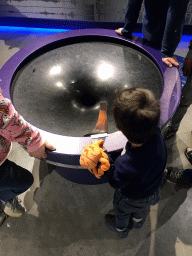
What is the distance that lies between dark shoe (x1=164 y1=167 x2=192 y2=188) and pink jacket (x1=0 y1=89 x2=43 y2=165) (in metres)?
0.94

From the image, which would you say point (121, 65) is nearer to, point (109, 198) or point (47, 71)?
point (47, 71)

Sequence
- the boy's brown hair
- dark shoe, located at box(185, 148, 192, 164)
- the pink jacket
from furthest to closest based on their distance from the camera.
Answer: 1. dark shoe, located at box(185, 148, 192, 164)
2. the pink jacket
3. the boy's brown hair

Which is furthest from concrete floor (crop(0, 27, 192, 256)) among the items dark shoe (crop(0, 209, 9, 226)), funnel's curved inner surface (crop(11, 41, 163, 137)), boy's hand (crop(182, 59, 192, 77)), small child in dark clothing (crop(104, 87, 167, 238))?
boy's hand (crop(182, 59, 192, 77))

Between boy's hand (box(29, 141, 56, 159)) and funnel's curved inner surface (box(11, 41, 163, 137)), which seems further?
funnel's curved inner surface (box(11, 41, 163, 137))

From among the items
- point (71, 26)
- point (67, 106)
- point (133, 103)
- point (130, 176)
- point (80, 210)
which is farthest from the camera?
point (71, 26)

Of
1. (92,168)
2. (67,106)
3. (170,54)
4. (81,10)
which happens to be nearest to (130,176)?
(92,168)

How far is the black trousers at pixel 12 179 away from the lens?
1.06 metres

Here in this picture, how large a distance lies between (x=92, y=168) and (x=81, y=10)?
95.8 inches

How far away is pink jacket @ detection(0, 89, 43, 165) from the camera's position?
0.79 meters

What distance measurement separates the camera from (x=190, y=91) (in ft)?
4.75

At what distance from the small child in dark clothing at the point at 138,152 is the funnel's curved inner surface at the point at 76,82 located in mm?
367

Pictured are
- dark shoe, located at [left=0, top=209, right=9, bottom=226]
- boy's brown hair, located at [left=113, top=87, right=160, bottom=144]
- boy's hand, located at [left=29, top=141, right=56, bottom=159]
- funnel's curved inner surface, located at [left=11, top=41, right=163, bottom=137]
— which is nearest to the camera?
boy's brown hair, located at [left=113, top=87, right=160, bottom=144]

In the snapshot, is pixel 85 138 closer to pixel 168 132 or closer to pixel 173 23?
pixel 173 23

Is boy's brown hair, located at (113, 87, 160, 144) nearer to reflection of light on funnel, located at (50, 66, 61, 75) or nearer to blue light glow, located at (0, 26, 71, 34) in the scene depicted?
reflection of light on funnel, located at (50, 66, 61, 75)
